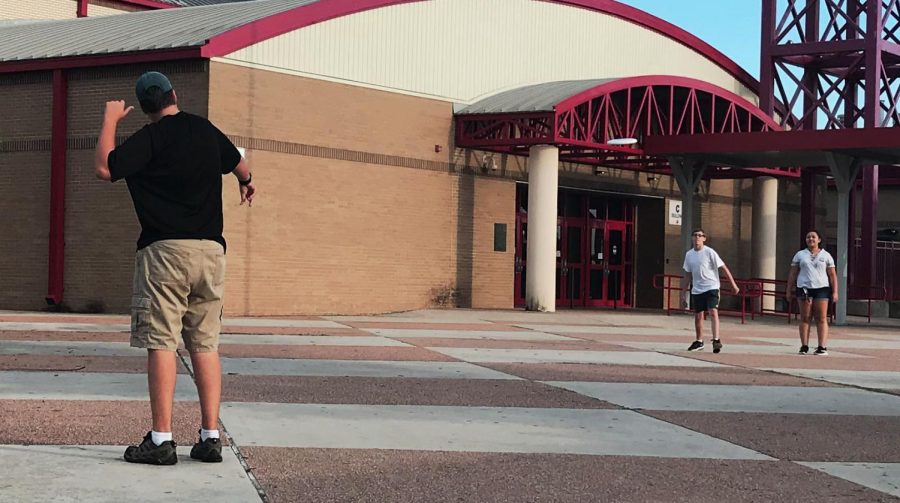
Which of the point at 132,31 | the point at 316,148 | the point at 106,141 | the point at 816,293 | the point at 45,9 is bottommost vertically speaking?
the point at 816,293

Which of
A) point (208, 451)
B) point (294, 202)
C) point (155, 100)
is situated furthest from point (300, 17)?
point (208, 451)

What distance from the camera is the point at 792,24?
3753cm

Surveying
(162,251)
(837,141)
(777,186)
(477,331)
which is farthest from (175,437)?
(777,186)

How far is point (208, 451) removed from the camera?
22.5 ft

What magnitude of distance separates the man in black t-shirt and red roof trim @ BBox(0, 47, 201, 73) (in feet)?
52.5

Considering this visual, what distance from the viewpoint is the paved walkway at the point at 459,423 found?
660 centimetres

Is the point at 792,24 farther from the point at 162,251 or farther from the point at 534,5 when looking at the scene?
the point at 162,251

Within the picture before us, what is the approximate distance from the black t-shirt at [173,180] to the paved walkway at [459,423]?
1278 mm

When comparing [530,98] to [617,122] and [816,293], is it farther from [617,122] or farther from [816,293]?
[816,293]

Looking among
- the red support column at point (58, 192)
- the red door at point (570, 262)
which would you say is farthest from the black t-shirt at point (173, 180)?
the red door at point (570, 262)

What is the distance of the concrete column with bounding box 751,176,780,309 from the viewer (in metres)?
33.8

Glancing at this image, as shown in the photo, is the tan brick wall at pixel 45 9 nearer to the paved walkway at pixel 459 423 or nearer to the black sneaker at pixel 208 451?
the paved walkway at pixel 459 423

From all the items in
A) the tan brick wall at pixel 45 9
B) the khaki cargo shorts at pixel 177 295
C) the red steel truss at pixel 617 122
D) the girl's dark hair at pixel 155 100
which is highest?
the tan brick wall at pixel 45 9

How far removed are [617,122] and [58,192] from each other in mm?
11906
